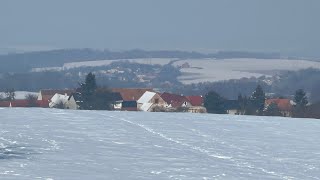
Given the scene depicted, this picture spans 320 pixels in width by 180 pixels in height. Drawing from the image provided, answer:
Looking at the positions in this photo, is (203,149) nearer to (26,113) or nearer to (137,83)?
(26,113)

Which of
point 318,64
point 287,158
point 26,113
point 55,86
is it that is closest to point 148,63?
point 318,64

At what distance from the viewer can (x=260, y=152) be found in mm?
17203

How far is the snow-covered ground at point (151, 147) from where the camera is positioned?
13.7m

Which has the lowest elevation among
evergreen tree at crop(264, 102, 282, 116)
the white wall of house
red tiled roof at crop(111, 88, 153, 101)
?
evergreen tree at crop(264, 102, 282, 116)

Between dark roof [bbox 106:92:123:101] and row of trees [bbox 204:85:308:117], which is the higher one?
dark roof [bbox 106:92:123:101]

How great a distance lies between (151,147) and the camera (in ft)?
55.4

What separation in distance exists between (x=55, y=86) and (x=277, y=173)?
6255 centimetres

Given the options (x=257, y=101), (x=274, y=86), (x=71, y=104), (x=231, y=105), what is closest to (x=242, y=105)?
(x=257, y=101)

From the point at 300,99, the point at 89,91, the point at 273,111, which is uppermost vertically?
the point at 89,91

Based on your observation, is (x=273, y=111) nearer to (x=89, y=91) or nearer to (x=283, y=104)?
(x=283, y=104)

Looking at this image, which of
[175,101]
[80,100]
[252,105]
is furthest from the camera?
[175,101]

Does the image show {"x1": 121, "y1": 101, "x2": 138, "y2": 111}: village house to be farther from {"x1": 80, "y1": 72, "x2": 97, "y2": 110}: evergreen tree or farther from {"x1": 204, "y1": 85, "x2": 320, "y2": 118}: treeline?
{"x1": 80, "y1": 72, "x2": 97, "y2": 110}: evergreen tree

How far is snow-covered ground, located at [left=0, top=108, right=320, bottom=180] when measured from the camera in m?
13.7

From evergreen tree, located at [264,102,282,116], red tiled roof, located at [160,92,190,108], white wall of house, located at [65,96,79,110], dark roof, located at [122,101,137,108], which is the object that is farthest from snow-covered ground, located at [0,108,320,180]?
dark roof, located at [122,101,137,108]
